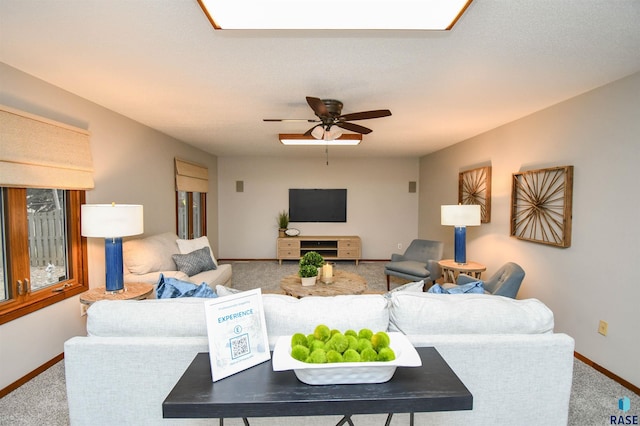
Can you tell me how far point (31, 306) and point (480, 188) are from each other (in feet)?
16.3

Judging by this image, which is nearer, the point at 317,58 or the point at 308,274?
the point at 317,58

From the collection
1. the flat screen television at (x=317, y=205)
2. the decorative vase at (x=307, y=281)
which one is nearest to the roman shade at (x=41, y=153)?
the decorative vase at (x=307, y=281)

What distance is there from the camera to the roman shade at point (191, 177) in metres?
4.72

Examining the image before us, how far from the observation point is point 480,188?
4.25 m

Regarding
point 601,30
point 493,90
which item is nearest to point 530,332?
point 601,30

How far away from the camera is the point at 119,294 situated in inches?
97.1

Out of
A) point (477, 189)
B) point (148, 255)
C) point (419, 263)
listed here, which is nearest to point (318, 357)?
point (148, 255)

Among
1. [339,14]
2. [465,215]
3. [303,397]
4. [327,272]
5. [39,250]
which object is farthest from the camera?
[465,215]

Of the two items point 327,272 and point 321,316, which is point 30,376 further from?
point 327,272

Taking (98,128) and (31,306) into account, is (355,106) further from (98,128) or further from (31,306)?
(31,306)

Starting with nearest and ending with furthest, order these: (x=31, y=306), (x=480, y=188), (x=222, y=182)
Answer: (x=31, y=306) → (x=480, y=188) → (x=222, y=182)

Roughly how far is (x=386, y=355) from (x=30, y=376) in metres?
2.84

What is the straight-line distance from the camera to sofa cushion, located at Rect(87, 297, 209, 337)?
144cm

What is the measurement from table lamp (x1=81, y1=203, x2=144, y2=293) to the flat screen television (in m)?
4.19
